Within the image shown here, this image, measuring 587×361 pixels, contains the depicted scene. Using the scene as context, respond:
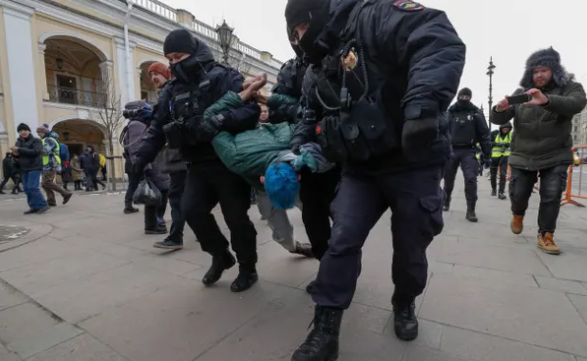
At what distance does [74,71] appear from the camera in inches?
809

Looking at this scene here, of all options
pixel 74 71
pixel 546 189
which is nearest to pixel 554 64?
pixel 546 189

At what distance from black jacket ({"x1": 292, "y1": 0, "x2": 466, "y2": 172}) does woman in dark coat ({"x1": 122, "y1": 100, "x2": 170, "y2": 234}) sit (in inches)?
114

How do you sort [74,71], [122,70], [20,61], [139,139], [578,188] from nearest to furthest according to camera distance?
[139,139], [578,188], [20,61], [122,70], [74,71]

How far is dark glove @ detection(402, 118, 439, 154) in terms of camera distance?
1.42 m

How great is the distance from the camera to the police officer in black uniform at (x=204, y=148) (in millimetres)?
2459

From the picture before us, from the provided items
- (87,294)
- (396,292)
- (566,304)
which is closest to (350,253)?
(396,292)

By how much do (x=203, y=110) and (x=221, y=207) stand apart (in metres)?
0.74

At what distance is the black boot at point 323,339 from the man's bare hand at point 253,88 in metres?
1.54

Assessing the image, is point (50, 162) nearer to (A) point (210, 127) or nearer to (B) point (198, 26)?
(A) point (210, 127)

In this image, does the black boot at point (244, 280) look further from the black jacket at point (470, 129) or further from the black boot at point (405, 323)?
the black jacket at point (470, 129)

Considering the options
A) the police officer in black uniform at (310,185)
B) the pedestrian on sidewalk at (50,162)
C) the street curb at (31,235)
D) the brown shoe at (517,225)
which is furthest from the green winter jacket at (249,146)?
the pedestrian on sidewalk at (50,162)

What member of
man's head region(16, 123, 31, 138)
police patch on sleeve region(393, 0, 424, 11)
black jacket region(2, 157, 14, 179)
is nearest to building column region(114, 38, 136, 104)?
black jacket region(2, 157, 14, 179)

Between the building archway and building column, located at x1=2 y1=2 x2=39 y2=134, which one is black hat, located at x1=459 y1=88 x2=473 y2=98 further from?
building column, located at x1=2 y1=2 x2=39 y2=134

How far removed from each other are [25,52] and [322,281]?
18.8 metres
